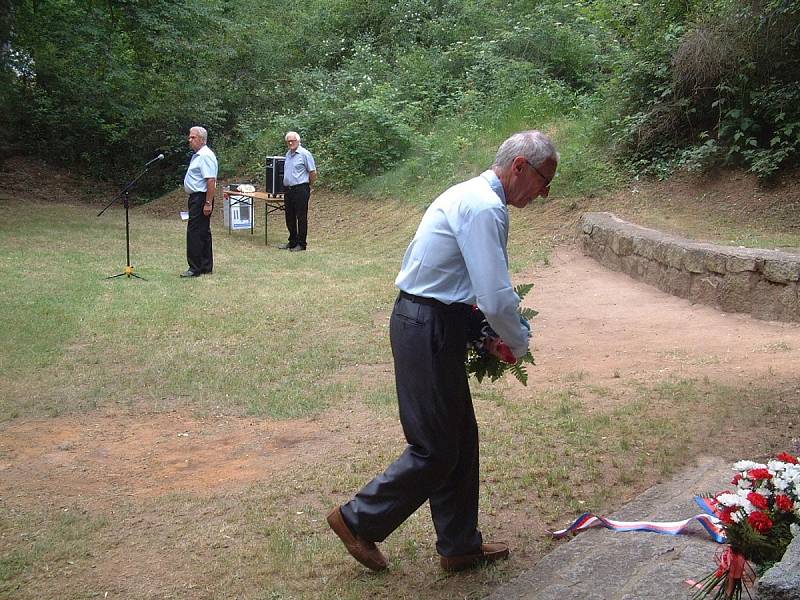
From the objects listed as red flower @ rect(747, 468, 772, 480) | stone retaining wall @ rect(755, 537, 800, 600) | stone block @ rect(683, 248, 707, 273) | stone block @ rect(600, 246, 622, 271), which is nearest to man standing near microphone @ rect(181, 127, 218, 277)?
stone block @ rect(600, 246, 622, 271)

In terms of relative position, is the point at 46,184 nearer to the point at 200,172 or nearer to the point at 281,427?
the point at 200,172

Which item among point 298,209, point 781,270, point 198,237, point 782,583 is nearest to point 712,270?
point 781,270

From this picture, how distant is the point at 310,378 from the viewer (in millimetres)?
6906

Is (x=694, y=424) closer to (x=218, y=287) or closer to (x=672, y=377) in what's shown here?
(x=672, y=377)

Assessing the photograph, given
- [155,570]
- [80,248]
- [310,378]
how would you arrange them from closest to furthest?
[155,570], [310,378], [80,248]

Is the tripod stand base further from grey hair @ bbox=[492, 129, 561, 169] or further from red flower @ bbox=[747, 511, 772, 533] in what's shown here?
red flower @ bbox=[747, 511, 772, 533]

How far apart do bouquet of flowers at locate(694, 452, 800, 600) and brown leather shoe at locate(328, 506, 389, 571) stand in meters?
1.29

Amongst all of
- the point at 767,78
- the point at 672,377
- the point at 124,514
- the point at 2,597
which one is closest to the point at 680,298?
the point at 672,377

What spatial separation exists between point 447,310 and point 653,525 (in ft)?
4.49

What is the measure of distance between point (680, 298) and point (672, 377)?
10.1 ft

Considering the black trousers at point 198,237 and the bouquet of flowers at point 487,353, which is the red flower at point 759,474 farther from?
the black trousers at point 198,237

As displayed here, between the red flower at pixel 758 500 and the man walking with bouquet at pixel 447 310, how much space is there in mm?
916

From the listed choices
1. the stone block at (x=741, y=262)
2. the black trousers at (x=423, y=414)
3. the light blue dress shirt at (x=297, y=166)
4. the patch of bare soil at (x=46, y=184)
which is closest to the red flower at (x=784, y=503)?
the black trousers at (x=423, y=414)

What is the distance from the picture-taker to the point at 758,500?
8.95 ft
